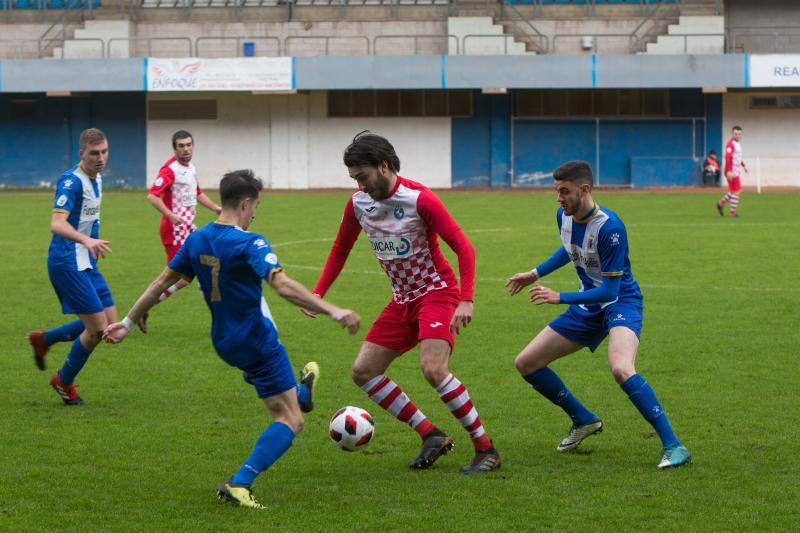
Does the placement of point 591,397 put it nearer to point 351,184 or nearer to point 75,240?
point 75,240

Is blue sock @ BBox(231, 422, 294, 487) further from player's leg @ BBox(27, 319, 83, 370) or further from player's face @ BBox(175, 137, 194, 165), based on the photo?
player's face @ BBox(175, 137, 194, 165)

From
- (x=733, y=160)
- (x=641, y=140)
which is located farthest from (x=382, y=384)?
(x=641, y=140)

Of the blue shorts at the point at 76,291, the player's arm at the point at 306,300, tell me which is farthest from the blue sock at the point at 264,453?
the blue shorts at the point at 76,291

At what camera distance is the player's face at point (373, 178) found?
676 cm

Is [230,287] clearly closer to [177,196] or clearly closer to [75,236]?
[75,236]

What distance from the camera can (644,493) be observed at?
6.44 meters

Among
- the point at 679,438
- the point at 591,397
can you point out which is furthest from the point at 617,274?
the point at 591,397

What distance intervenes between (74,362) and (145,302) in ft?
9.24

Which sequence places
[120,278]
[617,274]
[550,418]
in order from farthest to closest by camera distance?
1. [120,278]
2. [550,418]
3. [617,274]

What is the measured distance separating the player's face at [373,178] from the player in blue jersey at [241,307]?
27.8 inches

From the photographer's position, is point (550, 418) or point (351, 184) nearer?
point (550, 418)

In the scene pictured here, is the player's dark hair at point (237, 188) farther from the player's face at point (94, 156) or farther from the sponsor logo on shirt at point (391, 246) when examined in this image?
the player's face at point (94, 156)

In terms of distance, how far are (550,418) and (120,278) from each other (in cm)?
1020

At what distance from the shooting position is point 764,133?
43.7 m
